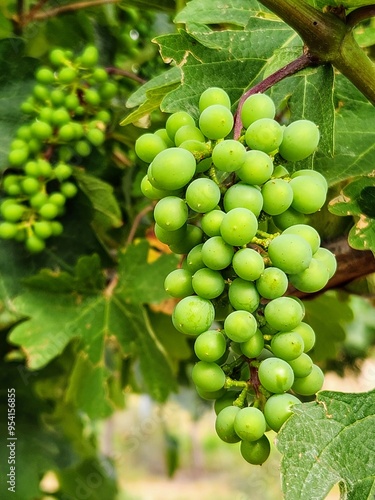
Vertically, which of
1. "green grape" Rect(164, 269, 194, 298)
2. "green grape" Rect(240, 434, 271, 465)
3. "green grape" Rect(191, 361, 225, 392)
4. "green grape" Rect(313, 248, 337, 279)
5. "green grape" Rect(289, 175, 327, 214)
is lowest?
"green grape" Rect(240, 434, 271, 465)

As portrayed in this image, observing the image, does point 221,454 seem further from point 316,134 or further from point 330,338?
point 316,134

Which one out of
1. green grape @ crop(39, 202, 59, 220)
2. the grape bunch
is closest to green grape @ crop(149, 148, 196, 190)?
the grape bunch

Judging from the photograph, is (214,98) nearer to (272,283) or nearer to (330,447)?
(272,283)

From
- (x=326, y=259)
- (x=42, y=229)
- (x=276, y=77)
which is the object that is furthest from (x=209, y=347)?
(x=42, y=229)

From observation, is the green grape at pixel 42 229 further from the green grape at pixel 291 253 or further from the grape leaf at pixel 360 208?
the green grape at pixel 291 253

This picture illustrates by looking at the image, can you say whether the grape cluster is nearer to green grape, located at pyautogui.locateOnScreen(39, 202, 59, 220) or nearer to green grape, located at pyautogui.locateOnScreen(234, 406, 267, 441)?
green grape, located at pyautogui.locateOnScreen(39, 202, 59, 220)

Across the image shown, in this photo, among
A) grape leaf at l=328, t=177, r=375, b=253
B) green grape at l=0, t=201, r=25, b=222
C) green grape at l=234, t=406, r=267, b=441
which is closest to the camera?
green grape at l=234, t=406, r=267, b=441
